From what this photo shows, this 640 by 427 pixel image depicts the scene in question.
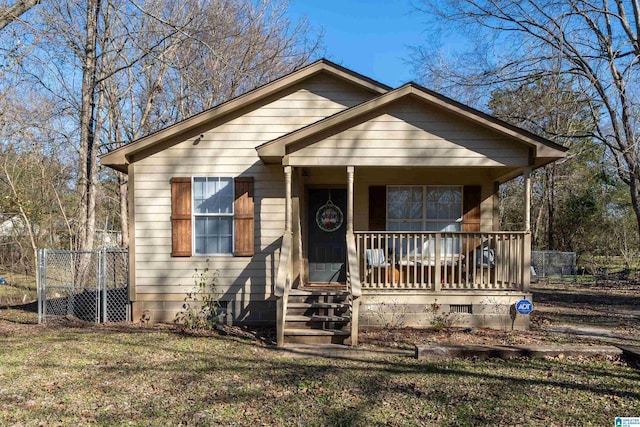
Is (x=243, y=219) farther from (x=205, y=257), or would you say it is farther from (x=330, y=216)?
(x=330, y=216)

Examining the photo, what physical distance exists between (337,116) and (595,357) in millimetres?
5256

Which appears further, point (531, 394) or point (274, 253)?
point (274, 253)

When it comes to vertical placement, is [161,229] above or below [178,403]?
above

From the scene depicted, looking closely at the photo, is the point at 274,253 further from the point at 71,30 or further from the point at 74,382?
the point at 71,30

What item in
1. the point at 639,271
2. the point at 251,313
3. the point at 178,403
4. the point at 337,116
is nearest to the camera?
the point at 178,403

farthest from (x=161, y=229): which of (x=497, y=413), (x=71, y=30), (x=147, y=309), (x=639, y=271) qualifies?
(x=639, y=271)

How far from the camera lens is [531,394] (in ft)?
15.0

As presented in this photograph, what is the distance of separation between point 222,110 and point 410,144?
11.7 ft

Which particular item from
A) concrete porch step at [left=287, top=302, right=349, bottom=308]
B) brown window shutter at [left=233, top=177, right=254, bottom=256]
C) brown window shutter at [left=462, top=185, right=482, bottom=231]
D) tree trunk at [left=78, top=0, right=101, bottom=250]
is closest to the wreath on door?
brown window shutter at [left=233, top=177, right=254, bottom=256]

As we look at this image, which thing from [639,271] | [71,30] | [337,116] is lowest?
[639,271]

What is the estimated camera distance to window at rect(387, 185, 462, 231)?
928 cm

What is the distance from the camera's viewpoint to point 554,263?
59.3 ft

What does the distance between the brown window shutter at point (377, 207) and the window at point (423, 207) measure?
0.36 feet

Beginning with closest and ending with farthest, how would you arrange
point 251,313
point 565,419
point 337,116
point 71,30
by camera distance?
point 565,419
point 337,116
point 251,313
point 71,30
